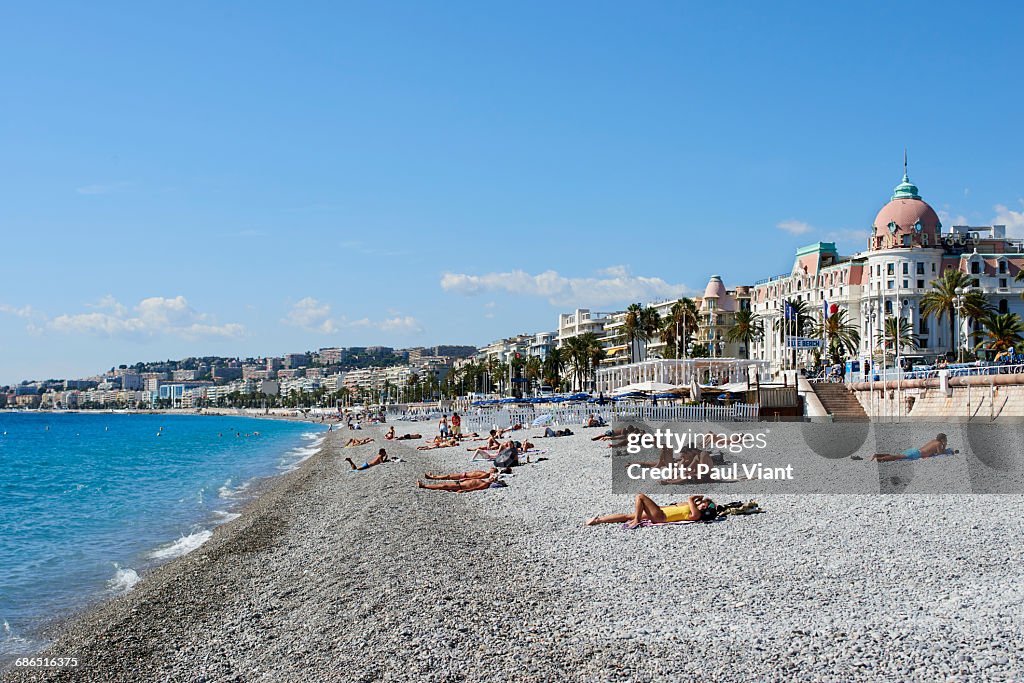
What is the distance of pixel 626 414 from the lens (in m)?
40.9

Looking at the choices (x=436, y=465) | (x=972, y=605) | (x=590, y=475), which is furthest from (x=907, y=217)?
(x=972, y=605)

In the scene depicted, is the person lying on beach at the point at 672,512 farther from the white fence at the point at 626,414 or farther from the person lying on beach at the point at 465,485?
the white fence at the point at 626,414

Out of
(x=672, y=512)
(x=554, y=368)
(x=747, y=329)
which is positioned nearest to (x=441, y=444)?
(x=672, y=512)

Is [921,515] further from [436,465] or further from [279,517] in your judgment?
[436,465]

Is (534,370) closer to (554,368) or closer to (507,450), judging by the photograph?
(554,368)

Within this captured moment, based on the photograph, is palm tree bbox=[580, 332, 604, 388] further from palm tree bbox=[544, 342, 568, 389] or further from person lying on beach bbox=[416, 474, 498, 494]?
person lying on beach bbox=[416, 474, 498, 494]

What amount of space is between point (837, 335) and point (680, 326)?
1779 centimetres

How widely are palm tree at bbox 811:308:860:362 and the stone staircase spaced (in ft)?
71.0

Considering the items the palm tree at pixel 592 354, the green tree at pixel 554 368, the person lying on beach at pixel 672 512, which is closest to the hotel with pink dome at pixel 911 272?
the palm tree at pixel 592 354

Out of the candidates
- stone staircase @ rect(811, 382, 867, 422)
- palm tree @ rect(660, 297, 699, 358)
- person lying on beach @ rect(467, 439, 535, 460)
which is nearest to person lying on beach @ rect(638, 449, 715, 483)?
person lying on beach @ rect(467, 439, 535, 460)

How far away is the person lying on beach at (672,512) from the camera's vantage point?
14.7 meters

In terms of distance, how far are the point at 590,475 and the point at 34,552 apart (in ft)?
42.5

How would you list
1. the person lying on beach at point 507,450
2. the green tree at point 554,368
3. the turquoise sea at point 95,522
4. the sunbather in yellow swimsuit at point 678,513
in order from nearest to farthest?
the sunbather in yellow swimsuit at point 678,513, the turquoise sea at point 95,522, the person lying on beach at point 507,450, the green tree at point 554,368

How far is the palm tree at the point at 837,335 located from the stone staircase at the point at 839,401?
852 inches
